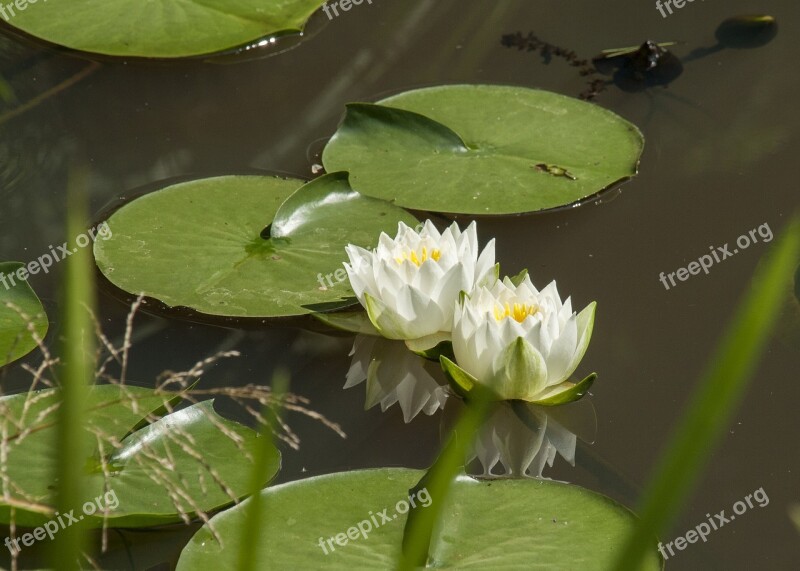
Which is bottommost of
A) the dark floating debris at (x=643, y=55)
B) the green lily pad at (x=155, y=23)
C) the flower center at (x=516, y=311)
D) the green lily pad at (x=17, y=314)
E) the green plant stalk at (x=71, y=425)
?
the dark floating debris at (x=643, y=55)

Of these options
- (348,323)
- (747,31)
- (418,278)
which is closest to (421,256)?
(418,278)

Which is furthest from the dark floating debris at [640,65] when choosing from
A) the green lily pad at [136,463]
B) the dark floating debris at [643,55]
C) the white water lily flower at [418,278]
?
the green lily pad at [136,463]

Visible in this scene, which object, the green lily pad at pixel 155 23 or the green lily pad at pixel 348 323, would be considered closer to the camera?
the green lily pad at pixel 348 323

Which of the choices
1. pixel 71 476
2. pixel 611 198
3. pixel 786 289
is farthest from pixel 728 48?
pixel 71 476

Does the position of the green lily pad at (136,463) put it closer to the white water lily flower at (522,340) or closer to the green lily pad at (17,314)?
the green lily pad at (17,314)

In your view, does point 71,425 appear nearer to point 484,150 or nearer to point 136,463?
point 136,463

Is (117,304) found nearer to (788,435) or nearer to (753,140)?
(788,435)
